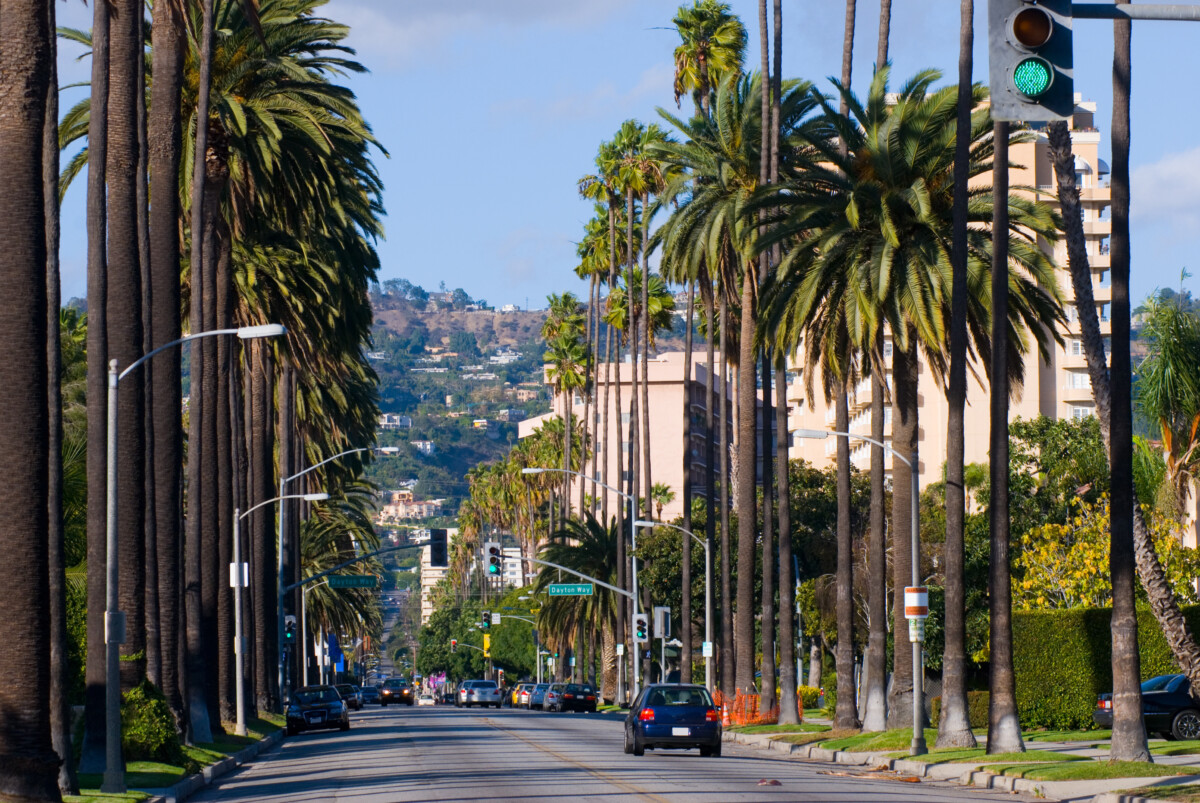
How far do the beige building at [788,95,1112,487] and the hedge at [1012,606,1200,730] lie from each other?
54648mm

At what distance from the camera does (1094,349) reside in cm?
2753

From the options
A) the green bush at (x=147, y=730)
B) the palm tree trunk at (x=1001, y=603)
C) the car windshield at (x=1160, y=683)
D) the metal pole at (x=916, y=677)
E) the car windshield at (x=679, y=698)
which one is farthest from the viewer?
the car windshield at (x=1160, y=683)

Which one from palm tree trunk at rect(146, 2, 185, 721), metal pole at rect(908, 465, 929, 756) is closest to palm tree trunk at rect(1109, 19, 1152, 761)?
metal pole at rect(908, 465, 929, 756)

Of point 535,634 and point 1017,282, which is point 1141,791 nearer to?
point 1017,282

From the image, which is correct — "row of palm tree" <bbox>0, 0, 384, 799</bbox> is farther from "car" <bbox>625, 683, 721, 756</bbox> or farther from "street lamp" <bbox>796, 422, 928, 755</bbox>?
"street lamp" <bbox>796, 422, 928, 755</bbox>

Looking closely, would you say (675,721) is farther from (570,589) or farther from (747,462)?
(570,589)

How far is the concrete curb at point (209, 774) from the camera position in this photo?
23828 millimetres

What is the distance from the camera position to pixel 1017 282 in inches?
1368

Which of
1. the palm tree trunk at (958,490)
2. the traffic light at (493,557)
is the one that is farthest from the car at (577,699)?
the palm tree trunk at (958,490)

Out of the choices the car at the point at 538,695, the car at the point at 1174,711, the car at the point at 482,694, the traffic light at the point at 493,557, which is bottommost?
the car at the point at 482,694

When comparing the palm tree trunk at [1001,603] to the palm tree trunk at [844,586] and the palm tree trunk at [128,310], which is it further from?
the palm tree trunk at [128,310]

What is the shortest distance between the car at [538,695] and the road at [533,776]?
130 feet

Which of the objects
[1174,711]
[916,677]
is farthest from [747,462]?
[916,677]

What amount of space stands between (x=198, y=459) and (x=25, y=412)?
20613 mm
